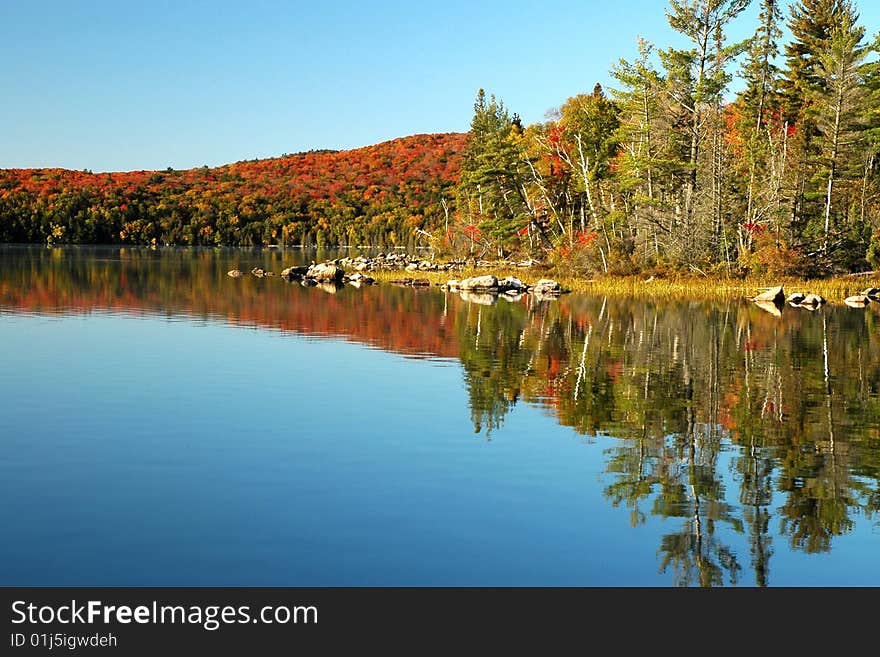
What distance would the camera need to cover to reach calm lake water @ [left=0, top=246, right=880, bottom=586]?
30.5 feet

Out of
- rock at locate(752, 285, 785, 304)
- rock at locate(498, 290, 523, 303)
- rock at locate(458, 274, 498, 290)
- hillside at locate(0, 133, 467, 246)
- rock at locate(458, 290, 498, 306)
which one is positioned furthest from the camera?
hillside at locate(0, 133, 467, 246)

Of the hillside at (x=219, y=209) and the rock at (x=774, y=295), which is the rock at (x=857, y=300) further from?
the hillside at (x=219, y=209)

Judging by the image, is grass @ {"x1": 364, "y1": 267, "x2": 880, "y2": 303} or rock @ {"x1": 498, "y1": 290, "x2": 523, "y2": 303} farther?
rock @ {"x1": 498, "y1": 290, "x2": 523, "y2": 303}

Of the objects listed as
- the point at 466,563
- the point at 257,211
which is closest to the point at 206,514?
the point at 466,563

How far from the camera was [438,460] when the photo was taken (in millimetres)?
13781

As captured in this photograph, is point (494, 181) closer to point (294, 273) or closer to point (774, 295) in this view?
point (294, 273)

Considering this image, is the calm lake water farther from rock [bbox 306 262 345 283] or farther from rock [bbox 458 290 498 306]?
rock [bbox 306 262 345 283]

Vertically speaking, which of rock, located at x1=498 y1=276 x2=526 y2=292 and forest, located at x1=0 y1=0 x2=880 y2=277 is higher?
forest, located at x1=0 y1=0 x2=880 y2=277

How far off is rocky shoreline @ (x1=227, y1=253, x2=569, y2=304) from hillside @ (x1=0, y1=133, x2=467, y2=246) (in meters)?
72.3

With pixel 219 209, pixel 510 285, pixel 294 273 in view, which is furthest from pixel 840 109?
pixel 219 209

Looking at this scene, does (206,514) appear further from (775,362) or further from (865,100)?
(865,100)

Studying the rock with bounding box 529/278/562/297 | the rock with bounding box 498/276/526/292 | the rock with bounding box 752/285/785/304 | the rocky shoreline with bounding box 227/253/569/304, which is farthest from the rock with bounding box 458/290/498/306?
the rock with bounding box 752/285/785/304

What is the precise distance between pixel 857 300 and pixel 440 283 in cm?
2894

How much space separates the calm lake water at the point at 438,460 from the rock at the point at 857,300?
18509 mm
